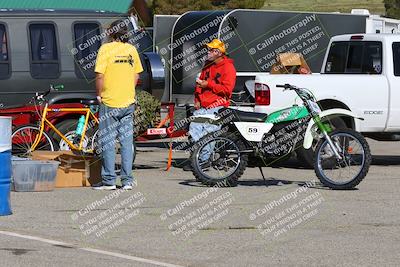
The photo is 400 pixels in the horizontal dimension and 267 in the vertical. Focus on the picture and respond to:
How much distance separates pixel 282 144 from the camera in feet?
39.8

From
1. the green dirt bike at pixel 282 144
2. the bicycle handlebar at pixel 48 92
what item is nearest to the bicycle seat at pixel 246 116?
the green dirt bike at pixel 282 144

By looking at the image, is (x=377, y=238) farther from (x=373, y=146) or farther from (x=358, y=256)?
(x=373, y=146)

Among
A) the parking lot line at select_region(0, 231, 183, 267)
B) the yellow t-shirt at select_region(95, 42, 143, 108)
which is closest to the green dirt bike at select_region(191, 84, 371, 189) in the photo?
the yellow t-shirt at select_region(95, 42, 143, 108)

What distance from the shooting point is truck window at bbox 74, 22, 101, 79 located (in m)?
14.8

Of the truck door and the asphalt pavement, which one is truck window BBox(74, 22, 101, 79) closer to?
the asphalt pavement

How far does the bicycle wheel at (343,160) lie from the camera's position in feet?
38.6

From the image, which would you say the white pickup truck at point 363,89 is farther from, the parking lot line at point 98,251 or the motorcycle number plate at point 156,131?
the parking lot line at point 98,251

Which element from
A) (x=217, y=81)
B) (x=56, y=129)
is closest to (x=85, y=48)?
(x=56, y=129)

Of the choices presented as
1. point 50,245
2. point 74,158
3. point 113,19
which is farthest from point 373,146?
point 50,245

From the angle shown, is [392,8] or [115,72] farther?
[392,8]

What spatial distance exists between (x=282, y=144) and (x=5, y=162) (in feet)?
12.5

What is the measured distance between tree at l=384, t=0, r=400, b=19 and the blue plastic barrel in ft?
171

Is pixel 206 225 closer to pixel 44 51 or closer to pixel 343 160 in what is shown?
pixel 343 160

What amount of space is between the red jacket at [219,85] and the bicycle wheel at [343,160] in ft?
6.21
